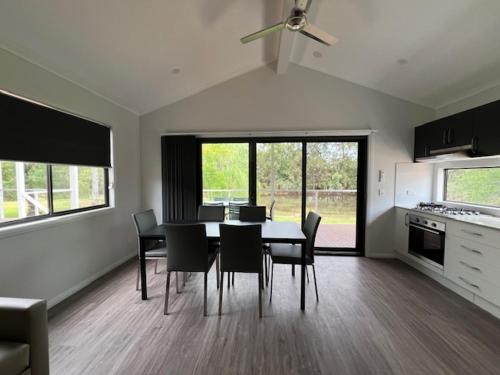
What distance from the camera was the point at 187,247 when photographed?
2.37 metres

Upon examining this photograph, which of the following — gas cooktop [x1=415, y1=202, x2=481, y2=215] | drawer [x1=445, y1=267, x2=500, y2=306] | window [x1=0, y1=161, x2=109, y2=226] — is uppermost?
window [x1=0, y1=161, x2=109, y2=226]

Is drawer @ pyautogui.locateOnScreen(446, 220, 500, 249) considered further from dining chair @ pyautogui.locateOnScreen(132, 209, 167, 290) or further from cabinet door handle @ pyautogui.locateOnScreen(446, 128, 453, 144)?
dining chair @ pyautogui.locateOnScreen(132, 209, 167, 290)

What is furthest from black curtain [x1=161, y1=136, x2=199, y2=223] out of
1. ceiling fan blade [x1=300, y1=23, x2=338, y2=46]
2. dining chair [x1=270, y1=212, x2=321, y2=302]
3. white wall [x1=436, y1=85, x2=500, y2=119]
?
white wall [x1=436, y1=85, x2=500, y2=119]

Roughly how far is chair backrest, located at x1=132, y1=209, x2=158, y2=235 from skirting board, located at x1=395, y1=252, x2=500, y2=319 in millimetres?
3744

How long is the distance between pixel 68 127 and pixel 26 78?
592 mm

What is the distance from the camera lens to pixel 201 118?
4.21 metres

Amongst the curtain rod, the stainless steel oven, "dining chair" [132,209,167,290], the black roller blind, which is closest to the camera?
the black roller blind

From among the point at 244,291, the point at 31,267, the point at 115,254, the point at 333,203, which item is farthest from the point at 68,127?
the point at 333,203

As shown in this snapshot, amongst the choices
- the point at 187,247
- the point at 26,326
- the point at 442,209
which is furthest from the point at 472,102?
the point at 26,326

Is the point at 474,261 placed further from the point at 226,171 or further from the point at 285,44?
the point at 226,171

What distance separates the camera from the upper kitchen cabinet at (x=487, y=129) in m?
2.49

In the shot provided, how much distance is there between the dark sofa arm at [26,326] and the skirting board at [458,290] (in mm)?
3786

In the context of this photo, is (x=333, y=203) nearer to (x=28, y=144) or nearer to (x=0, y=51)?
(x=28, y=144)

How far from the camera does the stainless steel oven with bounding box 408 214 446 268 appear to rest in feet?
9.81
